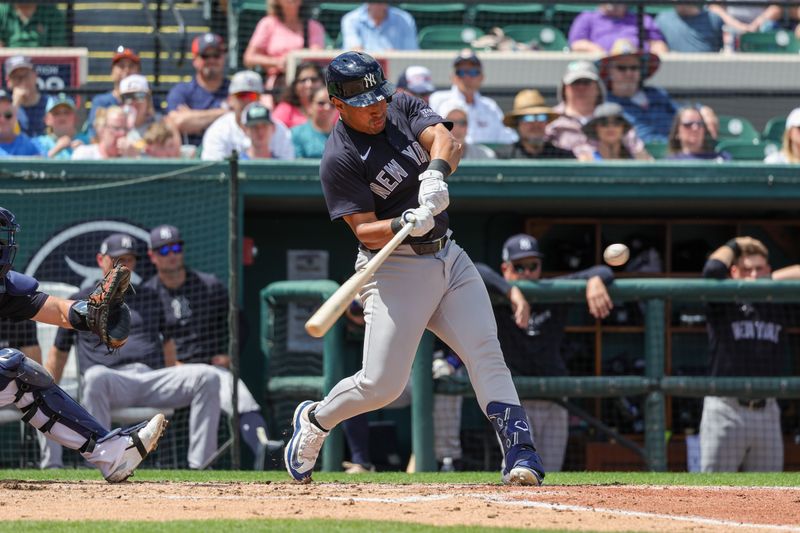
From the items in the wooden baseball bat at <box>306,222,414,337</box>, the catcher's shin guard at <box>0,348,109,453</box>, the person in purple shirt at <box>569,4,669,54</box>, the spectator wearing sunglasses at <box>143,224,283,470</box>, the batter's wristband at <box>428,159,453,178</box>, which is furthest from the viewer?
the person in purple shirt at <box>569,4,669,54</box>

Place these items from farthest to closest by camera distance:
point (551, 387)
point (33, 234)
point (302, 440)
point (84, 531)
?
point (33, 234), point (551, 387), point (302, 440), point (84, 531)

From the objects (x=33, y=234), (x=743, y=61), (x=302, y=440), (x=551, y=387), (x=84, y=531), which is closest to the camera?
(x=84, y=531)

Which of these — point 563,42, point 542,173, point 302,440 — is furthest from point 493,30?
point 302,440

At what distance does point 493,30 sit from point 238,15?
2304 mm

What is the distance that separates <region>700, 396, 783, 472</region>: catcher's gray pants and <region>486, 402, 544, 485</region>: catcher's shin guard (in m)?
3.24

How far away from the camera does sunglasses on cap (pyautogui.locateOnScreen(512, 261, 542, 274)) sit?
28.6ft

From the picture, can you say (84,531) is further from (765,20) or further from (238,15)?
(765,20)

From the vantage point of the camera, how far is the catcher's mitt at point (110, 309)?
5461 millimetres

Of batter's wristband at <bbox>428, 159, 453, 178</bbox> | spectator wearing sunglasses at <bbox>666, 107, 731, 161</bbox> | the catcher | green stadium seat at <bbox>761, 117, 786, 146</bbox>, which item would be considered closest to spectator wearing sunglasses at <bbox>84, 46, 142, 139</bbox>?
spectator wearing sunglasses at <bbox>666, 107, 731, 161</bbox>

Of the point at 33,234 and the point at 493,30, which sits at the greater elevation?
the point at 493,30

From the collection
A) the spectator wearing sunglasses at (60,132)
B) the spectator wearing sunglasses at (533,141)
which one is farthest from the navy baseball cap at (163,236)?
the spectator wearing sunglasses at (533,141)

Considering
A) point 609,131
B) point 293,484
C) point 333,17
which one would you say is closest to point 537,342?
point 609,131

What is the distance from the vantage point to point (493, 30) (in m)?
12.0

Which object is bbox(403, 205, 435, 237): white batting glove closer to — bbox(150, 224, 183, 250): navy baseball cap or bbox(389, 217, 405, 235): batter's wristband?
bbox(389, 217, 405, 235): batter's wristband
